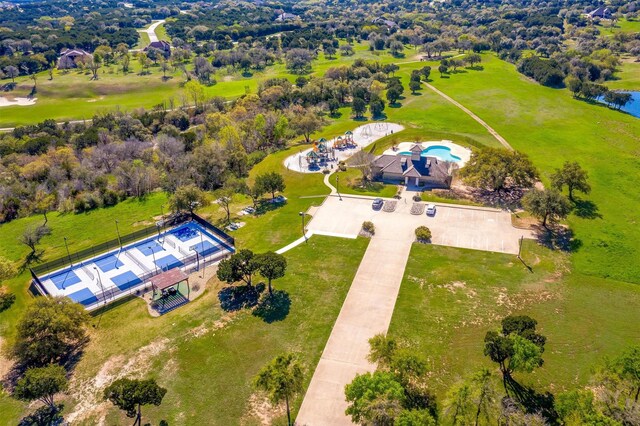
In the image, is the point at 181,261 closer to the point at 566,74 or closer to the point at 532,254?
the point at 532,254

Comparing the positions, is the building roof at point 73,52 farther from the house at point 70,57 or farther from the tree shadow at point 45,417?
the tree shadow at point 45,417

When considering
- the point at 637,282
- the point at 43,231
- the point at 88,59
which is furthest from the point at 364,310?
the point at 88,59

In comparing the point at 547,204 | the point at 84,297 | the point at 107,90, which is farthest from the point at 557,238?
the point at 107,90

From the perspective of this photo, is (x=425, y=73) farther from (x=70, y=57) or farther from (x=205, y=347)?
(x=70, y=57)

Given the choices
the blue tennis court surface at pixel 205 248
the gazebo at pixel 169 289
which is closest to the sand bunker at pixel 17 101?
the blue tennis court surface at pixel 205 248

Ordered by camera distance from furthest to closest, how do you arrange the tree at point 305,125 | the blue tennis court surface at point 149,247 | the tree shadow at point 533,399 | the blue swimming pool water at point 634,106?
the blue swimming pool water at point 634,106, the tree at point 305,125, the blue tennis court surface at point 149,247, the tree shadow at point 533,399

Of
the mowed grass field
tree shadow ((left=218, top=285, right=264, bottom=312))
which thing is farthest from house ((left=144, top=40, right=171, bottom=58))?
tree shadow ((left=218, top=285, right=264, bottom=312))

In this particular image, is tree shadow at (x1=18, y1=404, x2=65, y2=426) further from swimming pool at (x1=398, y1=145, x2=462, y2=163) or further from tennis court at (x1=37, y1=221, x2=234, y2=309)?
swimming pool at (x1=398, y1=145, x2=462, y2=163)
